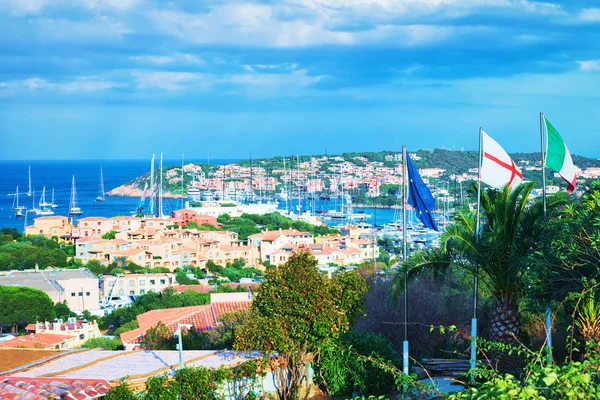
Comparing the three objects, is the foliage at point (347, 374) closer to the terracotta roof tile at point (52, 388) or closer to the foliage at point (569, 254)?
the foliage at point (569, 254)

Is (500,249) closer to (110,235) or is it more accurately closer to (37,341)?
(37,341)

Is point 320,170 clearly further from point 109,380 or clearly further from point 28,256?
point 109,380

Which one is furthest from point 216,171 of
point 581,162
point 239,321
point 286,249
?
point 239,321

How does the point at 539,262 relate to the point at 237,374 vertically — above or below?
above

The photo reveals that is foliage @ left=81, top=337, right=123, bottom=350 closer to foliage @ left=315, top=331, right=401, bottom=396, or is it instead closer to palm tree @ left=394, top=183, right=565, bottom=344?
foliage @ left=315, top=331, right=401, bottom=396

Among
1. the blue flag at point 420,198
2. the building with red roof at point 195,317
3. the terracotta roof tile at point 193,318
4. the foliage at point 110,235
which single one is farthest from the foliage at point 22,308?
the foliage at point 110,235

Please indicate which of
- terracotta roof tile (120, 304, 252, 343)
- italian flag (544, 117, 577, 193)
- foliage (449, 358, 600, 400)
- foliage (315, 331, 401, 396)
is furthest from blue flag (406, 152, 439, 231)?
terracotta roof tile (120, 304, 252, 343)

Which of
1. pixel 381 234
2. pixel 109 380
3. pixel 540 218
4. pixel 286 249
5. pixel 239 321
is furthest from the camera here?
pixel 381 234
